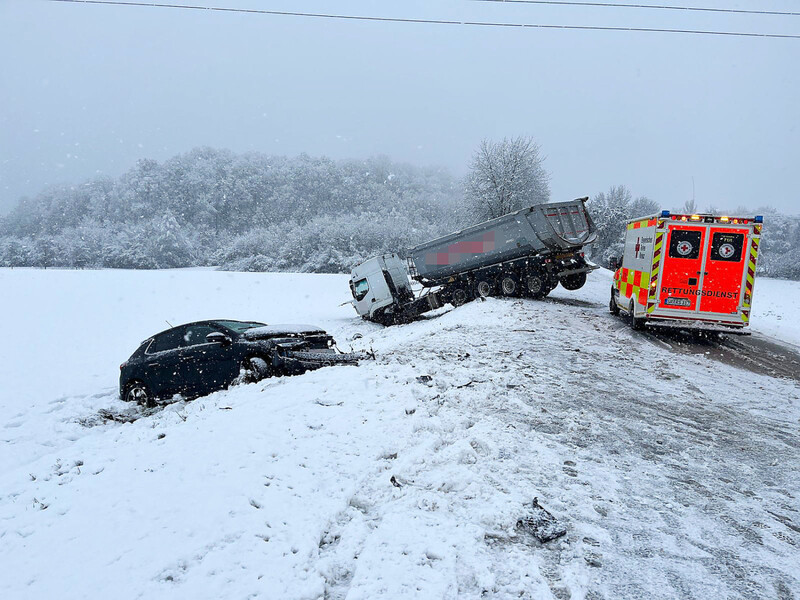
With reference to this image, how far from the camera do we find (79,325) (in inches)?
710

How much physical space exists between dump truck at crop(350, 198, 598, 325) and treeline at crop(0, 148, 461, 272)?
29.0 meters

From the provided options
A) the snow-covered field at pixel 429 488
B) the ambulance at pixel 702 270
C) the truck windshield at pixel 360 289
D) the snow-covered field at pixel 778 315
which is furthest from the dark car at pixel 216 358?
the snow-covered field at pixel 778 315

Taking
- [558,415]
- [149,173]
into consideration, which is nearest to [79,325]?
[558,415]

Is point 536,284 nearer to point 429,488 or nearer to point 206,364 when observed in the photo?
point 206,364

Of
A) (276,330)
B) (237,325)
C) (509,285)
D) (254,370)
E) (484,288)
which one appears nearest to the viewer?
(254,370)

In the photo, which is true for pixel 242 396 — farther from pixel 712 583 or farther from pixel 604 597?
pixel 712 583

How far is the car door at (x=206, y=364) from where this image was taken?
7980mm

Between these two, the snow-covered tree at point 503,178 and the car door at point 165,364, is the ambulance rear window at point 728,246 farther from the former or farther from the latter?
the snow-covered tree at point 503,178

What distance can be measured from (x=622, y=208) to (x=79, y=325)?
2308 inches

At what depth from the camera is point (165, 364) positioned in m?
8.42

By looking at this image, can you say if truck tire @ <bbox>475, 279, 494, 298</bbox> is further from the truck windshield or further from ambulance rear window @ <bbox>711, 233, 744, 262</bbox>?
ambulance rear window @ <bbox>711, 233, 744, 262</bbox>

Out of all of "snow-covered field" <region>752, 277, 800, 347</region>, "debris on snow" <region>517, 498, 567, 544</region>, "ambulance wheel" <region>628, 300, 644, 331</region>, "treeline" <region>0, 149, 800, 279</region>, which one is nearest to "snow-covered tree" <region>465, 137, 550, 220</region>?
"treeline" <region>0, 149, 800, 279</region>

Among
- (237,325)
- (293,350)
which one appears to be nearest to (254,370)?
(293,350)

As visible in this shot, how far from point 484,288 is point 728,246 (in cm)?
865
